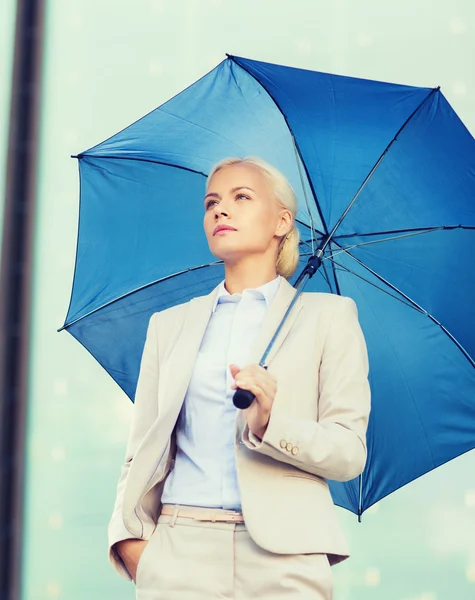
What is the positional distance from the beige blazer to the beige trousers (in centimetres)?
3

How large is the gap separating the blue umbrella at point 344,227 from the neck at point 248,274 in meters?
0.19

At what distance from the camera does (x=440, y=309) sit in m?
1.58

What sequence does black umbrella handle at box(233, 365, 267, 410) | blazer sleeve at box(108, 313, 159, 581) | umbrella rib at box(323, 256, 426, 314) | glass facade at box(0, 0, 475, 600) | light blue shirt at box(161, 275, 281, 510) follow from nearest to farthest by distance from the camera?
black umbrella handle at box(233, 365, 267, 410) → light blue shirt at box(161, 275, 281, 510) → blazer sleeve at box(108, 313, 159, 581) → umbrella rib at box(323, 256, 426, 314) → glass facade at box(0, 0, 475, 600)

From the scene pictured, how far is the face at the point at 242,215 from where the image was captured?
54.4 inches

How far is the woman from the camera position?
112 cm

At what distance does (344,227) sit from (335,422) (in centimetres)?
50

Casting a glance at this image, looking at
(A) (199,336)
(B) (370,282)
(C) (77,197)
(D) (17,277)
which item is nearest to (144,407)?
(A) (199,336)

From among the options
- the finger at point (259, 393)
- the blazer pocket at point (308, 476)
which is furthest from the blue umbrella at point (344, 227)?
the finger at point (259, 393)

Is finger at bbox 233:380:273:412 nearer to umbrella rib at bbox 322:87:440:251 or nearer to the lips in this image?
the lips

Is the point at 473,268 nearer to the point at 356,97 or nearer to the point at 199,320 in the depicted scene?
the point at 356,97

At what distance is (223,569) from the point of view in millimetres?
1127

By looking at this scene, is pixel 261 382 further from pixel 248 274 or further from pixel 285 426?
pixel 248 274

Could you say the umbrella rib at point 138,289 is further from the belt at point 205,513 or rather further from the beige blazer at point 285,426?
the belt at point 205,513

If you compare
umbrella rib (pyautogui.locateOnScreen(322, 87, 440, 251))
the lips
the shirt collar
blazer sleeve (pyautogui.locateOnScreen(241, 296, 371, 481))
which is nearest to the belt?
blazer sleeve (pyautogui.locateOnScreen(241, 296, 371, 481))
